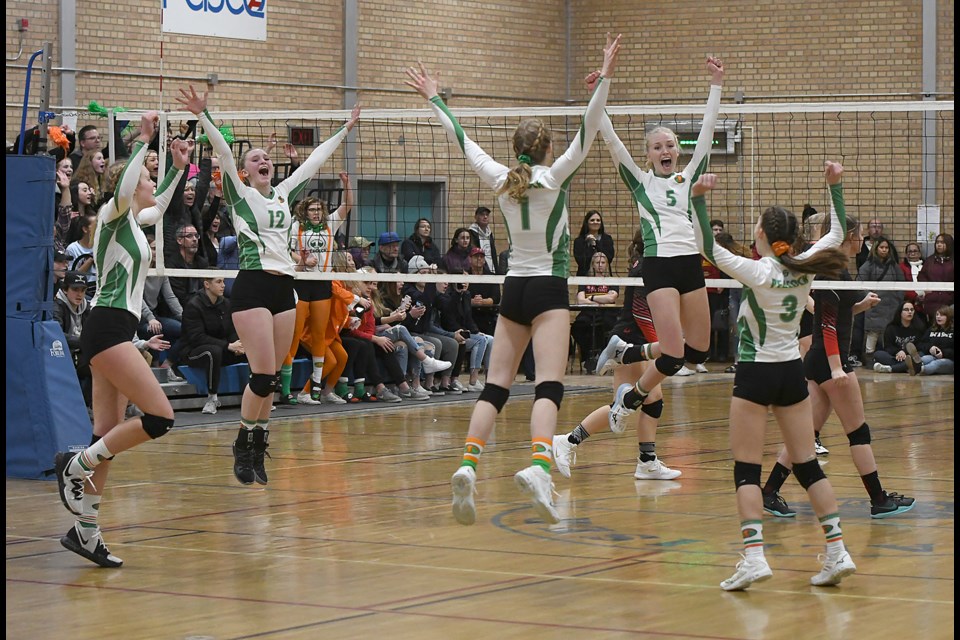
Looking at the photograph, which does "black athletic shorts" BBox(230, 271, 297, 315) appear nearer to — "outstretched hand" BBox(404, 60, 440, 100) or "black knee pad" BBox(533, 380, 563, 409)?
"outstretched hand" BBox(404, 60, 440, 100)

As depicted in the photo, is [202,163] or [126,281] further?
[202,163]

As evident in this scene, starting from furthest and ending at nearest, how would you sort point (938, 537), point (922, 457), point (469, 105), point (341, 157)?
point (469, 105), point (341, 157), point (922, 457), point (938, 537)

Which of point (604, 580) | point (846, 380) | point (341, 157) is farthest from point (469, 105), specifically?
point (604, 580)

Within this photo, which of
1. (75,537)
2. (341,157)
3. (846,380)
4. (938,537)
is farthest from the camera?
(341,157)

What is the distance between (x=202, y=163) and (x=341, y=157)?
13.2 feet

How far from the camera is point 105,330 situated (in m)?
6.97

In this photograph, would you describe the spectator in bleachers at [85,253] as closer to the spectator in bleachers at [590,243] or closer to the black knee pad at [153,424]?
the black knee pad at [153,424]

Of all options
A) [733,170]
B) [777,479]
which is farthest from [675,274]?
[733,170]

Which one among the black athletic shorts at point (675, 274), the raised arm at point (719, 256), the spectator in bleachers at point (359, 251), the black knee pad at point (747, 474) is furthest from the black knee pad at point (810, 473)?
the spectator in bleachers at point (359, 251)

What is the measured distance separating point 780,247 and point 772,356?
48 cm

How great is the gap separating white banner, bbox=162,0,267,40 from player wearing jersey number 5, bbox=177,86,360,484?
10412mm

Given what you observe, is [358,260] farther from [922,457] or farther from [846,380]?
[846,380]

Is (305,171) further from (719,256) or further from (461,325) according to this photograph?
Answer: (461,325)

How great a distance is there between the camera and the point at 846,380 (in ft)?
26.1
